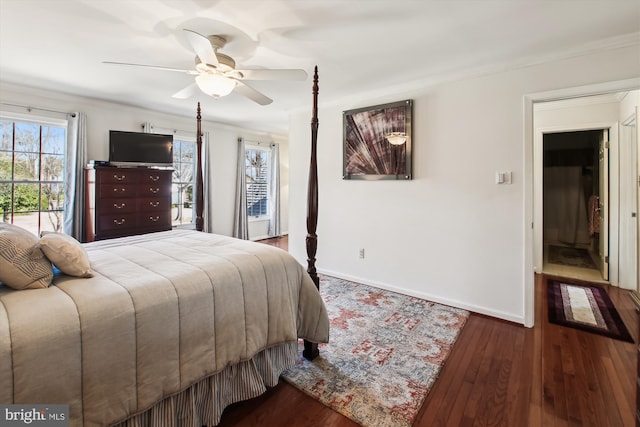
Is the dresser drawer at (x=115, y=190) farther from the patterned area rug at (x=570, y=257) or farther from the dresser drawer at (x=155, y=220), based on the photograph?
the patterned area rug at (x=570, y=257)

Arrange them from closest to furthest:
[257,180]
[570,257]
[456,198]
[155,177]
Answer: [456,198] < [155,177] < [570,257] < [257,180]

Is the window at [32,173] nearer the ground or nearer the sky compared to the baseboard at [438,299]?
nearer the sky

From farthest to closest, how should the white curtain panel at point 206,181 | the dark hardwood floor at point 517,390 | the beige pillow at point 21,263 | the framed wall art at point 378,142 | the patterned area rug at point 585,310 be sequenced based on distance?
the white curtain panel at point 206,181 < the framed wall art at point 378,142 < the patterned area rug at point 585,310 < the dark hardwood floor at point 517,390 < the beige pillow at point 21,263

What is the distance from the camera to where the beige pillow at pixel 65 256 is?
1351mm

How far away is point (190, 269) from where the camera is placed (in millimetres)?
1563

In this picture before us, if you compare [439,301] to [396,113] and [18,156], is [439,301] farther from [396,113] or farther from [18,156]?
[18,156]

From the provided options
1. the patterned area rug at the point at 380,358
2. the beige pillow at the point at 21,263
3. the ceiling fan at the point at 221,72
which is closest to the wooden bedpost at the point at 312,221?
the patterned area rug at the point at 380,358

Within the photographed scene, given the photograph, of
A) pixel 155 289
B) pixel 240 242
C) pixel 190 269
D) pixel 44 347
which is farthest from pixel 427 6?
pixel 44 347

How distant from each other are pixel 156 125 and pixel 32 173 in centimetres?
170

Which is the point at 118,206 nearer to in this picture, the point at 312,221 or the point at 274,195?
the point at 312,221

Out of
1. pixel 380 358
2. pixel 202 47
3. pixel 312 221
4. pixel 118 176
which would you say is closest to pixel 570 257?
pixel 380 358

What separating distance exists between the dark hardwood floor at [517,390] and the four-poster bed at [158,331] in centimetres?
22

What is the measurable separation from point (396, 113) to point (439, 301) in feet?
7.09

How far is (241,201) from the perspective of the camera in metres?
6.04
